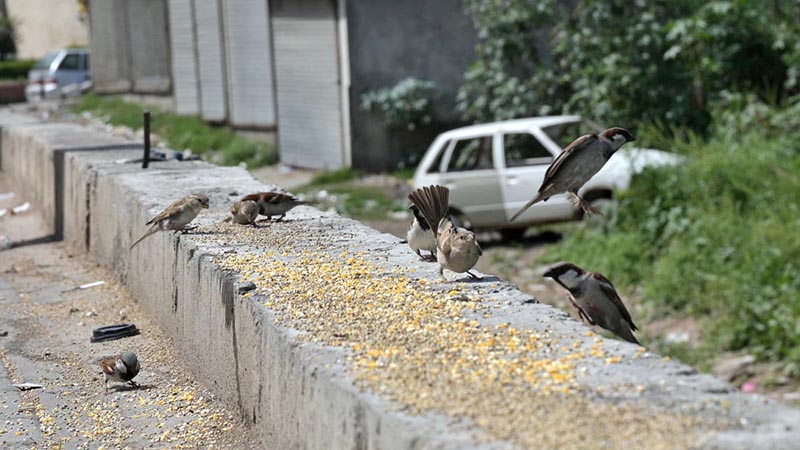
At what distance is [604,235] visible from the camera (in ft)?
45.2

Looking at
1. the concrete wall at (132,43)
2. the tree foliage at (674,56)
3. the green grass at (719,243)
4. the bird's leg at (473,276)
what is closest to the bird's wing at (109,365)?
A: the bird's leg at (473,276)

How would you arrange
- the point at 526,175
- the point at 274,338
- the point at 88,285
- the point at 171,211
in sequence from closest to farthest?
the point at 274,338 → the point at 171,211 → the point at 88,285 → the point at 526,175

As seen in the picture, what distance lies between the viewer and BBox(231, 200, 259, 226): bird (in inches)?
247

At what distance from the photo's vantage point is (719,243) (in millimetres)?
11836

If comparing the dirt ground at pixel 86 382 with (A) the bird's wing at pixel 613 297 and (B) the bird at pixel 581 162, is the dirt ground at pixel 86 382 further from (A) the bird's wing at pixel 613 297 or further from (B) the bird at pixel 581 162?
(B) the bird at pixel 581 162

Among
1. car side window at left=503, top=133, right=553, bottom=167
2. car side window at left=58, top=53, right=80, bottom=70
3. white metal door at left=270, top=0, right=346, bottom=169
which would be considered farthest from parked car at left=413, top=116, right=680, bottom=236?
car side window at left=58, top=53, right=80, bottom=70

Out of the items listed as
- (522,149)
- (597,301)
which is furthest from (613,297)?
(522,149)

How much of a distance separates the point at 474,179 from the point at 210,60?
10.2m

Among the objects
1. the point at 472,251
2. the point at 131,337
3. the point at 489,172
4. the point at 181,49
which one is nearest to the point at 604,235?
the point at 489,172

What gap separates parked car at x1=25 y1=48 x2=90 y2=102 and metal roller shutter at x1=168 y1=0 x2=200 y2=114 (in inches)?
276

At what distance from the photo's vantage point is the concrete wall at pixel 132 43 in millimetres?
28828

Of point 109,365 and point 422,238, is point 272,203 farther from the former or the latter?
point 422,238

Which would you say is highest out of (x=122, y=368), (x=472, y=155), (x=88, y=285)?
(x=122, y=368)

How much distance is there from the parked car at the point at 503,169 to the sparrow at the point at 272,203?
8362mm
